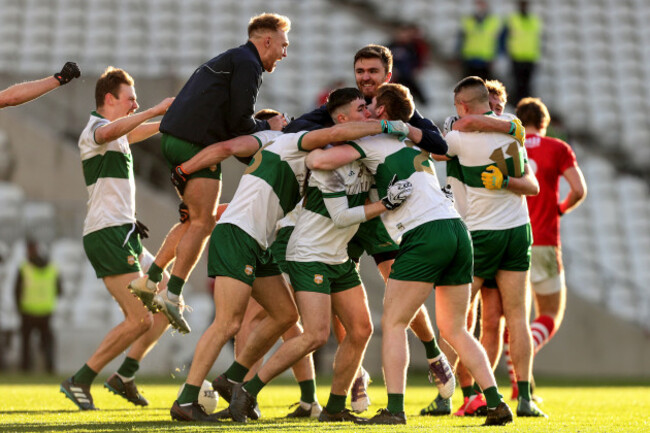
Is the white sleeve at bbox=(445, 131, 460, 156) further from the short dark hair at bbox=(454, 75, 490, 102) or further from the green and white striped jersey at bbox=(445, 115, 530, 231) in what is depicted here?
the short dark hair at bbox=(454, 75, 490, 102)

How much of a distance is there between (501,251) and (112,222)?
109 inches

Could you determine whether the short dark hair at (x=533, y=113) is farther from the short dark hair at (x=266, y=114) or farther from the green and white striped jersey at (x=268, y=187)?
the green and white striped jersey at (x=268, y=187)

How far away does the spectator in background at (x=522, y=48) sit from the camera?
17.9m

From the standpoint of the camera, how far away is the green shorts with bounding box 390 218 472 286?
6.73 meters

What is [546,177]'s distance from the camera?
30.3 ft

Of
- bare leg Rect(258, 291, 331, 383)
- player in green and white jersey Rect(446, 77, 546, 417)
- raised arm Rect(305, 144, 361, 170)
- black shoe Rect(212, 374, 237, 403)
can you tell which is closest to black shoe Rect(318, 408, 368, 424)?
bare leg Rect(258, 291, 331, 383)

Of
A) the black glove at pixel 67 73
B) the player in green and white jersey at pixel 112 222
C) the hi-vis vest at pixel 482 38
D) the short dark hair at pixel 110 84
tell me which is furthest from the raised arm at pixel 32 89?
the hi-vis vest at pixel 482 38

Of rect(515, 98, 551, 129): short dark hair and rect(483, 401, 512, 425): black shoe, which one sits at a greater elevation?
rect(515, 98, 551, 129): short dark hair

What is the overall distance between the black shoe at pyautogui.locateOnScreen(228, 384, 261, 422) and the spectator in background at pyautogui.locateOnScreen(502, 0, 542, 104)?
1157 centimetres

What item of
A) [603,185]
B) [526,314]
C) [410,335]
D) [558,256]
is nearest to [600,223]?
[603,185]

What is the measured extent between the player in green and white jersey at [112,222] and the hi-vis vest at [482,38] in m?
10.4

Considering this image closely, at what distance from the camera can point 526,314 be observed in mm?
7812

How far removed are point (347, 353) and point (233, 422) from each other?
82cm

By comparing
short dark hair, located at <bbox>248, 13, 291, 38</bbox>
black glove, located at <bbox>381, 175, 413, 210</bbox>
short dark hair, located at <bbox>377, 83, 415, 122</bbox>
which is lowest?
black glove, located at <bbox>381, 175, 413, 210</bbox>
